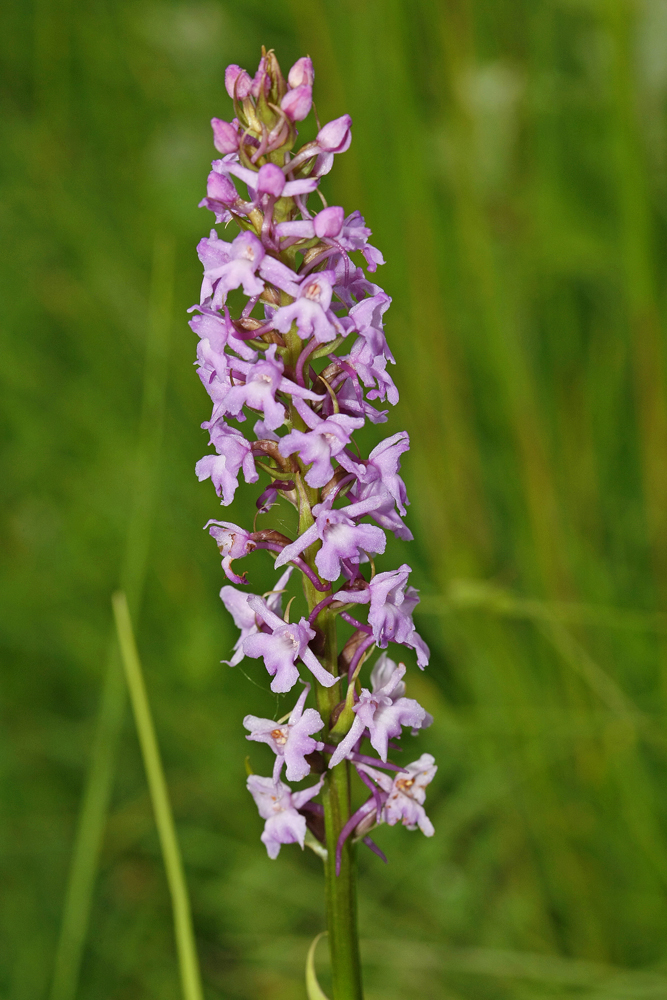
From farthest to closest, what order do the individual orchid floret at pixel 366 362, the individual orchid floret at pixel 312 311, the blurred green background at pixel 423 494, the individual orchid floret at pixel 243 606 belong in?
the blurred green background at pixel 423 494
the individual orchid floret at pixel 243 606
the individual orchid floret at pixel 366 362
the individual orchid floret at pixel 312 311

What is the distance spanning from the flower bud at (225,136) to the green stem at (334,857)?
48 centimetres

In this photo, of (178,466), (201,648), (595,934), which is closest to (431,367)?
(178,466)

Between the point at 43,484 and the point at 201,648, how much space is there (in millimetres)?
1047

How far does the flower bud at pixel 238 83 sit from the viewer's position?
1.14 metres

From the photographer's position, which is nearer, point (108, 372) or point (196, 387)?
point (196, 387)

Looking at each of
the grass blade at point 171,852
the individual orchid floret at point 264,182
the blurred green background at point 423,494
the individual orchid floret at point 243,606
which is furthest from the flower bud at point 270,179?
the blurred green background at point 423,494

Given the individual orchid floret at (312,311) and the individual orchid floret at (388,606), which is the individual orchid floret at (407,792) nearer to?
the individual orchid floret at (388,606)

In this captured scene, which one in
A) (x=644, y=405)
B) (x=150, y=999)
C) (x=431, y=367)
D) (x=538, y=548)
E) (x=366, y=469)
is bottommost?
(x=150, y=999)

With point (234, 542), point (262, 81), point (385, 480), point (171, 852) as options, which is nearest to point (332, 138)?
point (262, 81)

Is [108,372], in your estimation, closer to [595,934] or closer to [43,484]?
[43,484]

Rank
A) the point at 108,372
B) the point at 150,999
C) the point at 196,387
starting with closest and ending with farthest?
the point at 150,999, the point at 196,387, the point at 108,372

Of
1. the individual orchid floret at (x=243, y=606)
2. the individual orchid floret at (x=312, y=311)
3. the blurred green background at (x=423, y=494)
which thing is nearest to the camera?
the individual orchid floret at (x=312, y=311)

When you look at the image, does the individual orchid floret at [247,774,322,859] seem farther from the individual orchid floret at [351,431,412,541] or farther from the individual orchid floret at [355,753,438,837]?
the individual orchid floret at [351,431,412,541]

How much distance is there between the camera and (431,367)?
8.43 ft
